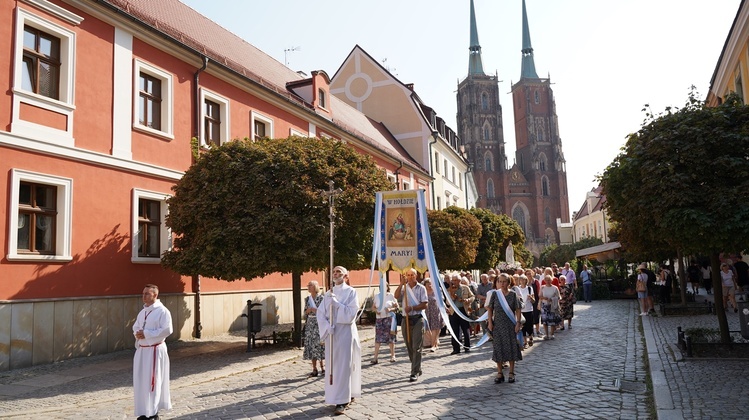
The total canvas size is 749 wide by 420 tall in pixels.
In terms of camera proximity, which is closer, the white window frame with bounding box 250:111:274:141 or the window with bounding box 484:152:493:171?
the white window frame with bounding box 250:111:274:141

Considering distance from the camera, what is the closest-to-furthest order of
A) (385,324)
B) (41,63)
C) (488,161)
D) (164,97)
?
1. (385,324)
2. (41,63)
3. (164,97)
4. (488,161)

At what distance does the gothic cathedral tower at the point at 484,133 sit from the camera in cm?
10281

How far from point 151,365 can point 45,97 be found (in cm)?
818

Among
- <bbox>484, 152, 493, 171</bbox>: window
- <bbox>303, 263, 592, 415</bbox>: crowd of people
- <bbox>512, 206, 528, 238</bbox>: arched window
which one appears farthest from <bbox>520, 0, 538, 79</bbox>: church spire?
<bbox>303, 263, 592, 415</bbox>: crowd of people

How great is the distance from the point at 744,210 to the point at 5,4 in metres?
14.5

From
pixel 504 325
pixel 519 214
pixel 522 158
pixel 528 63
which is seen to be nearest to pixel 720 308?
pixel 504 325

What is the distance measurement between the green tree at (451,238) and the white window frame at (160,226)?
1333 centimetres

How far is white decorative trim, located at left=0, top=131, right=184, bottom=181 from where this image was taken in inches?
467

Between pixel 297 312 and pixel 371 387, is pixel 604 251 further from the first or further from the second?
pixel 371 387

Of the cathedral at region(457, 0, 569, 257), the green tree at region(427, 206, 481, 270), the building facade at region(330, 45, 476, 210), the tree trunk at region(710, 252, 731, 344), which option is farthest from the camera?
the cathedral at region(457, 0, 569, 257)

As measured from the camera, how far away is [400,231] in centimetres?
1138

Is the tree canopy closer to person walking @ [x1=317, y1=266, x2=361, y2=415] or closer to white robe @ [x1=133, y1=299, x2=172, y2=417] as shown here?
person walking @ [x1=317, y1=266, x2=361, y2=415]

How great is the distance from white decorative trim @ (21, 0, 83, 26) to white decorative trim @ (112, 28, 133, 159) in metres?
1.25

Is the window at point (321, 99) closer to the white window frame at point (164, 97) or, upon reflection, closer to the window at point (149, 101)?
the white window frame at point (164, 97)
